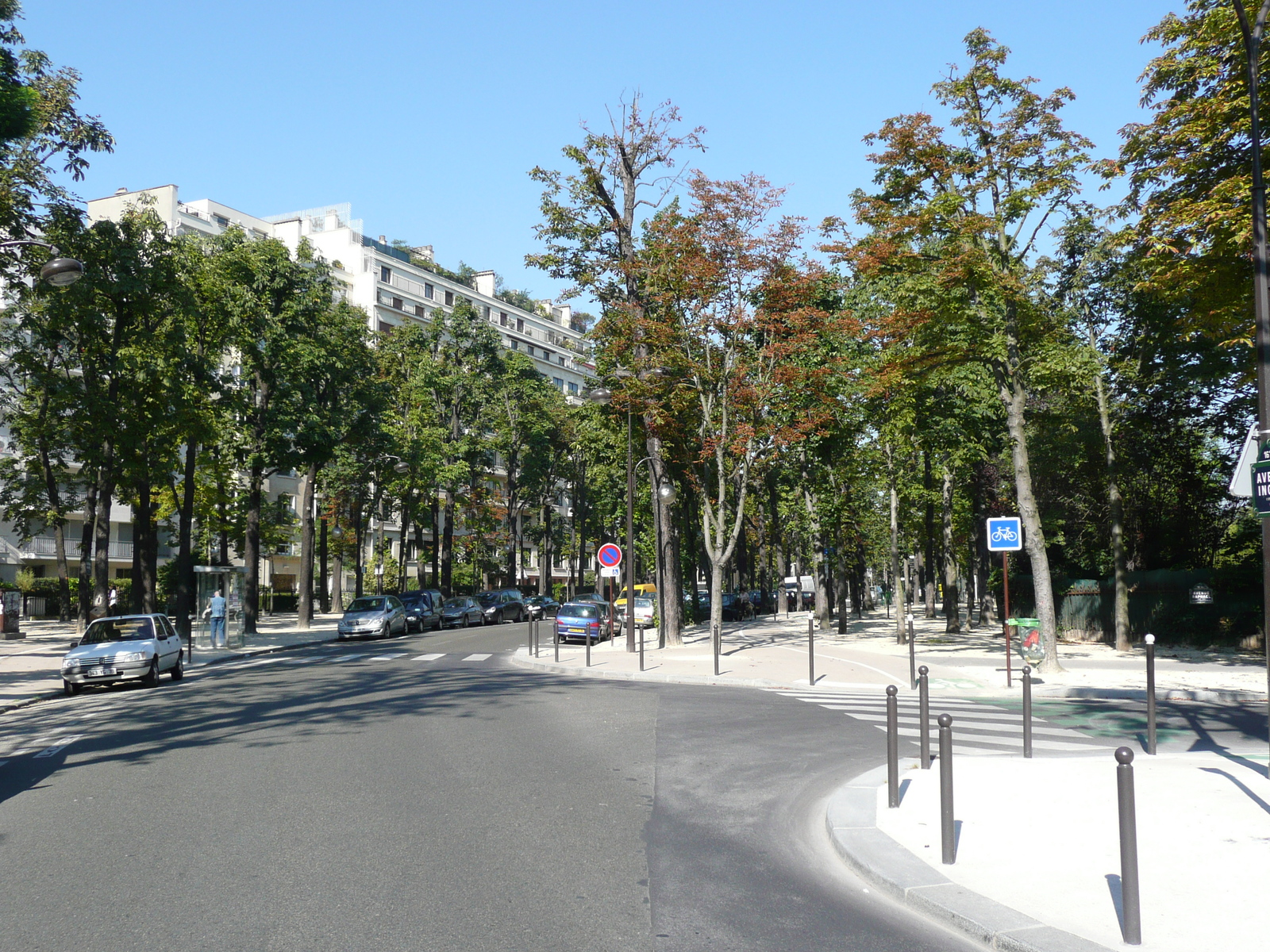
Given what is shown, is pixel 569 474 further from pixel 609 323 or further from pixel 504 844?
pixel 504 844

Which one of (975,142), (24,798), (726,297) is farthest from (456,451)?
(24,798)

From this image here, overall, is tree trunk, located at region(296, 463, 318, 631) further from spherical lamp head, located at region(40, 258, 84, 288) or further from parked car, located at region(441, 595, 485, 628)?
spherical lamp head, located at region(40, 258, 84, 288)

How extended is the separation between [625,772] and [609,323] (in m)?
22.5

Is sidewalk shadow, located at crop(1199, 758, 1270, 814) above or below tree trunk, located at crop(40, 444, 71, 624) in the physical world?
below

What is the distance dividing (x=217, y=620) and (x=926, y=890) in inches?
1129

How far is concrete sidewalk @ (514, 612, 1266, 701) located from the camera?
714 inches

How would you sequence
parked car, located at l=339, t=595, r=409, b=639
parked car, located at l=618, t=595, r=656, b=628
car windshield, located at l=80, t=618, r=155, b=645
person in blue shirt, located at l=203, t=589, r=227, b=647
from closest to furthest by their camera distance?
car windshield, located at l=80, t=618, r=155, b=645
person in blue shirt, located at l=203, t=589, r=227, b=647
parked car, located at l=339, t=595, r=409, b=639
parked car, located at l=618, t=595, r=656, b=628

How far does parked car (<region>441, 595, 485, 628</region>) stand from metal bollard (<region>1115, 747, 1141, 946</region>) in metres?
42.3

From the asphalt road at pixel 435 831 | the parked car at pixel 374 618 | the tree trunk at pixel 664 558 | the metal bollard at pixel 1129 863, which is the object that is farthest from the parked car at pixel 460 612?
the metal bollard at pixel 1129 863

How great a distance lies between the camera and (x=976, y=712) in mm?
14797

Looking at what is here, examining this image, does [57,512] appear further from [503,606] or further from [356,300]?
[356,300]

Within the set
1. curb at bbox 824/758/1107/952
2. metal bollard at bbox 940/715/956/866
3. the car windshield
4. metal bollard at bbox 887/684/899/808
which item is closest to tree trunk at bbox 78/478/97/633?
the car windshield

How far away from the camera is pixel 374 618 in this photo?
3631 centimetres

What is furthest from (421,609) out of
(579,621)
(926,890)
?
(926,890)
